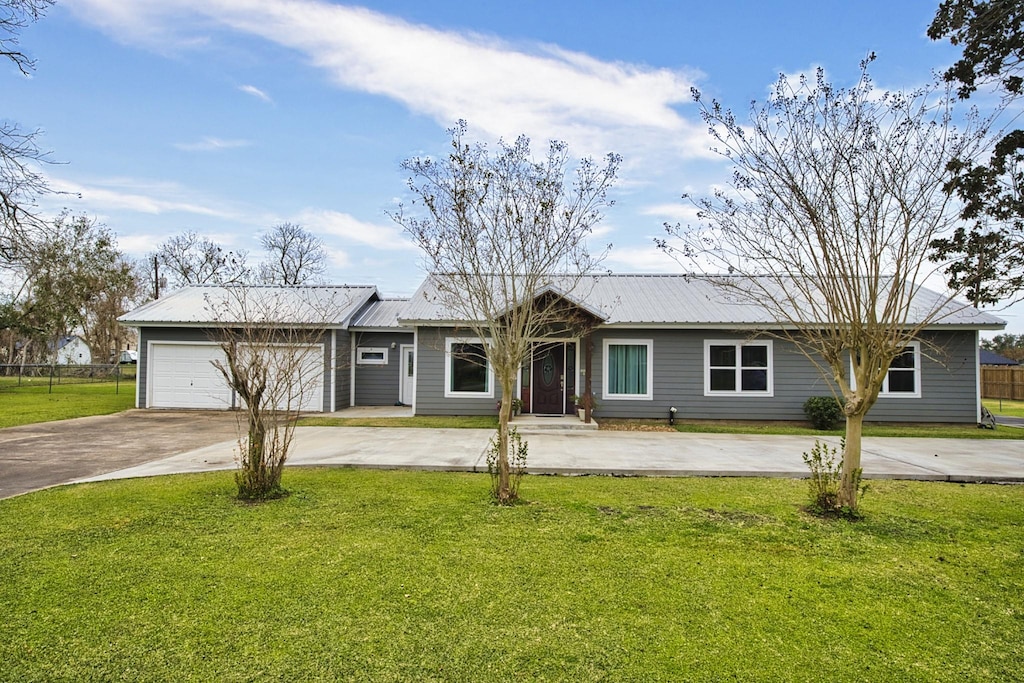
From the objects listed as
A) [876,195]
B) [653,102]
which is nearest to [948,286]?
[876,195]

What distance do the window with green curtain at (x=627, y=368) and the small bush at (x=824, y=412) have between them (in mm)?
3905

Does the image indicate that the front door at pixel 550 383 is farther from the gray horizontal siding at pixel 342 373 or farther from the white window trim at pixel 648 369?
the gray horizontal siding at pixel 342 373

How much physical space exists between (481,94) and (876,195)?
6.31m

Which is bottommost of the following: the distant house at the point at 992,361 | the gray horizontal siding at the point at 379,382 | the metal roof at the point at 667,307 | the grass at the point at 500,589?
the grass at the point at 500,589

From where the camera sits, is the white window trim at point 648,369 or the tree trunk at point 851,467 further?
the white window trim at point 648,369

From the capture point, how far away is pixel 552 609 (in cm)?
352

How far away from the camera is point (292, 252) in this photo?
1405 inches

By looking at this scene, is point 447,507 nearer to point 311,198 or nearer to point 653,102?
point 653,102

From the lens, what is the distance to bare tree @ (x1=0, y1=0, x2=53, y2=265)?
28.3ft

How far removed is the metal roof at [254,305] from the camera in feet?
52.4

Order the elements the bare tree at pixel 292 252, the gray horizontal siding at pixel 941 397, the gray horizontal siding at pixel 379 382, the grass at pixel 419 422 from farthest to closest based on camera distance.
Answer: the bare tree at pixel 292 252
the gray horizontal siding at pixel 379 382
the gray horizontal siding at pixel 941 397
the grass at pixel 419 422

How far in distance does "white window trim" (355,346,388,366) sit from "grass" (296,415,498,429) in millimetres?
3430

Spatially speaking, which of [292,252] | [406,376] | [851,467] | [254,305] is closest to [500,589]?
[851,467]

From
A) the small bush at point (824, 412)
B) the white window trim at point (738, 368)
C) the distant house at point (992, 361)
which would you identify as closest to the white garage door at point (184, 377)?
the white window trim at point (738, 368)
